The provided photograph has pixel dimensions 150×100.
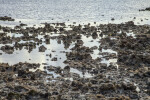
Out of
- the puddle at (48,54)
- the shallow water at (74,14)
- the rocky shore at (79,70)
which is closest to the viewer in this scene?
the rocky shore at (79,70)

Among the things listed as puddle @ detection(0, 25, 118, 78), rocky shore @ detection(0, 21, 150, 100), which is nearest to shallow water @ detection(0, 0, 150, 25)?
rocky shore @ detection(0, 21, 150, 100)

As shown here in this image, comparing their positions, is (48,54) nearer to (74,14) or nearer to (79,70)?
(79,70)

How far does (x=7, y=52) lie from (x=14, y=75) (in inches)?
445

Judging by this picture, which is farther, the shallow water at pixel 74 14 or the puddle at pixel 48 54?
the shallow water at pixel 74 14

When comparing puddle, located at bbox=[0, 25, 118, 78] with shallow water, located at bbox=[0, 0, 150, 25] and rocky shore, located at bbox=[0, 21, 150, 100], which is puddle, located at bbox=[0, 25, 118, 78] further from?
shallow water, located at bbox=[0, 0, 150, 25]

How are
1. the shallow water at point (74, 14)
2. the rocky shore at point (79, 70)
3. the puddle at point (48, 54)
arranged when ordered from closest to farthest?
the rocky shore at point (79, 70) < the puddle at point (48, 54) < the shallow water at point (74, 14)

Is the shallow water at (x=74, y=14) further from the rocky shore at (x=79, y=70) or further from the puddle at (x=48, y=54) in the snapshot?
the puddle at (x=48, y=54)

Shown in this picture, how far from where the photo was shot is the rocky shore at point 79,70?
23.6 m

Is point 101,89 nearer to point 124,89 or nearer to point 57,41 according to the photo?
point 124,89

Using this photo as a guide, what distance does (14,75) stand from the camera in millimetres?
28516

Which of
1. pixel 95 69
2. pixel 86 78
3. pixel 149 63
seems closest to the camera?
pixel 86 78

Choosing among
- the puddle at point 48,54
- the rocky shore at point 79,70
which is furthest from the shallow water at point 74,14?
the puddle at point 48,54

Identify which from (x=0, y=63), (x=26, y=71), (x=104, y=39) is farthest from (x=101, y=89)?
(x=104, y=39)

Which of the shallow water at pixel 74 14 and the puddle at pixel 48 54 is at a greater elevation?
the puddle at pixel 48 54
